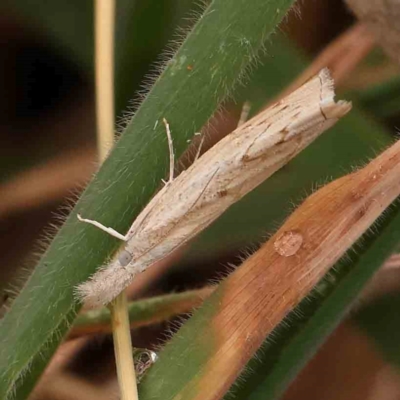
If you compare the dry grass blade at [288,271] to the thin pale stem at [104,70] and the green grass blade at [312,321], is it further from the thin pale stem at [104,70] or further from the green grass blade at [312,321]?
the thin pale stem at [104,70]

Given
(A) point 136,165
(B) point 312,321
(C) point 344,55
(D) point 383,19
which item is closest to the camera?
(A) point 136,165

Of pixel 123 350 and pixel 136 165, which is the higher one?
pixel 136 165

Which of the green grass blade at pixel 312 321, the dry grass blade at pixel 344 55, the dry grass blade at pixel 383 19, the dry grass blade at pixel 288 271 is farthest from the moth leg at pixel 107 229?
the dry grass blade at pixel 344 55

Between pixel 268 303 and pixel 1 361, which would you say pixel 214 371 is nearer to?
pixel 268 303

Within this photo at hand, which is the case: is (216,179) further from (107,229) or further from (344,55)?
(344,55)

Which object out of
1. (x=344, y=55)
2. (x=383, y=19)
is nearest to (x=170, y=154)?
(x=383, y=19)

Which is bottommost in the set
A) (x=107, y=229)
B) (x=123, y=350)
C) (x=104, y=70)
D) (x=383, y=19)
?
(x=123, y=350)

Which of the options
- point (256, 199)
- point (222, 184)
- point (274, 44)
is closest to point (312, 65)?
point (274, 44)
